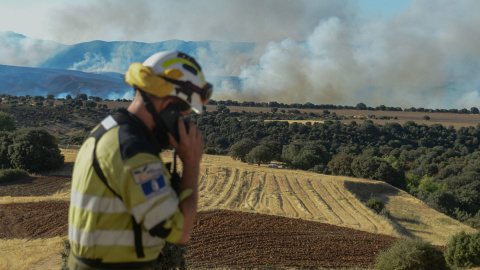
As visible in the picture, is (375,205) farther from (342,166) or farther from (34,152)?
(34,152)

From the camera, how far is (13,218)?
18.9 meters

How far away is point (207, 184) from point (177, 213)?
29.1 metres

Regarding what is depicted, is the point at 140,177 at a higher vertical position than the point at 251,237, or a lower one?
higher

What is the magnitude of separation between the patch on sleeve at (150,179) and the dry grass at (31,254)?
12.9m

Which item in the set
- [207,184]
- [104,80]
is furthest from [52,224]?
[104,80]

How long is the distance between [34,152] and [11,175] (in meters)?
3.71

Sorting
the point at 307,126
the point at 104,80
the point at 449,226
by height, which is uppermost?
the point at 104,80

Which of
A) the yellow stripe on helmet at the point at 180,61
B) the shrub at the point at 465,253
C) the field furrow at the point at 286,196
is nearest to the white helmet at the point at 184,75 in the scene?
the yellow stripe on helmet at the point at 180,61

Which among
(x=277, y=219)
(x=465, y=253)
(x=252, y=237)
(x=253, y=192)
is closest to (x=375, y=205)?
(x=253, y=192)

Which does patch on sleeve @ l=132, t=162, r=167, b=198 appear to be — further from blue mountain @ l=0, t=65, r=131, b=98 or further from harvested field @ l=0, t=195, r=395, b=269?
blue mountain @ l=0, t=65, r=131, b=98

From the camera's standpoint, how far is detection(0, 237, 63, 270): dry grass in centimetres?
1250

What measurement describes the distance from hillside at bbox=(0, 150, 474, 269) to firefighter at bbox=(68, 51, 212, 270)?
12244mm

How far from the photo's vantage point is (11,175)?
101 ft

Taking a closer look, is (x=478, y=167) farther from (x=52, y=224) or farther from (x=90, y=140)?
(x=90, y=140)
